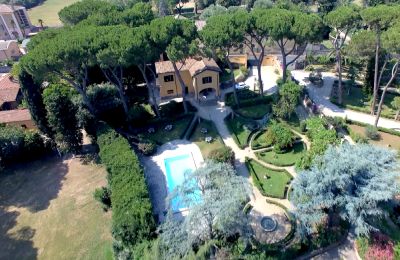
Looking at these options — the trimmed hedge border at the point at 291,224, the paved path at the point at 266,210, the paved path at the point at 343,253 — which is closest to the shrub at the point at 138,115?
the paved path at the point at 266,210

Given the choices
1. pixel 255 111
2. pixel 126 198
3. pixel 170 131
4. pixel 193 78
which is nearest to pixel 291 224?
pixel 126 198

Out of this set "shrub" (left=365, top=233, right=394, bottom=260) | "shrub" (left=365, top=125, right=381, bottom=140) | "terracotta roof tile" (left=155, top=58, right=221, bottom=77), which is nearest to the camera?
"shrub" (left=365, top=233, right=394, bottom=260)

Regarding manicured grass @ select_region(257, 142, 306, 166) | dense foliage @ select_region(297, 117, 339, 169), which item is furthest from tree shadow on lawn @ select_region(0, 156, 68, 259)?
dense foliage @ select_region(297, 117, 339, 169)

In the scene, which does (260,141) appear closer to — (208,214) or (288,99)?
(288,99)

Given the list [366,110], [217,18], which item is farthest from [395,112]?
[217,18]

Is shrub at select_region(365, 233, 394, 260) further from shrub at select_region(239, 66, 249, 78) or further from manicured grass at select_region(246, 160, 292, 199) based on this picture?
shrub at select_region(239, 66, 249, 78)

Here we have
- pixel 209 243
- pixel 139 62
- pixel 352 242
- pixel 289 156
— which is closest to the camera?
pixel 209 243

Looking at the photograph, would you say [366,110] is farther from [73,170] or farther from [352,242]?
[73,170]
